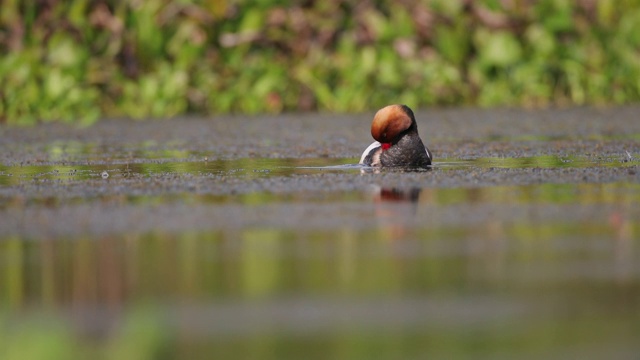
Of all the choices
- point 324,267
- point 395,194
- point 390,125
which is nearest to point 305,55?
point 390,125

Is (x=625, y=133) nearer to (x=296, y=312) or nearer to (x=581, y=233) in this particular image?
(x=581, y=233)

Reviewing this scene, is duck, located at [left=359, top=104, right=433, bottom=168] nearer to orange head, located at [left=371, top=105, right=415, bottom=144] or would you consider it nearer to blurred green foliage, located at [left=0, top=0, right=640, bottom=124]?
orange head, located at [left=371, top=105, right=415, bottom=144]

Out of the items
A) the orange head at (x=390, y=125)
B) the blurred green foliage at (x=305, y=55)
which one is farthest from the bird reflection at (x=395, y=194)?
the blurred green foliage at (x=305, y=55)

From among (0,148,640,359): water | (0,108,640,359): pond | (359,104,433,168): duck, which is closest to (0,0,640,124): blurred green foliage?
(0,108,640,359): pond

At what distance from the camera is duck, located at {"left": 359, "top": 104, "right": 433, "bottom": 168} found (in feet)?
30.2

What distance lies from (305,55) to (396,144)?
301 inches

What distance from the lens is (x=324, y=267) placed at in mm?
4973

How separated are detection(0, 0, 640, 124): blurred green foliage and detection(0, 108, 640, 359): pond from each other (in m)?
5.75

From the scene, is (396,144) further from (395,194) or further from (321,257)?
(321,257)

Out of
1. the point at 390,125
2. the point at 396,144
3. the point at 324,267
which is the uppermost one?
the point at 390,125

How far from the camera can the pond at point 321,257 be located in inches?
148

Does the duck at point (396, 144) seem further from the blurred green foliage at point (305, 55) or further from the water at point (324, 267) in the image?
the blurred green foliage at point (305, 55)

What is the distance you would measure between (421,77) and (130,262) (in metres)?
11.5

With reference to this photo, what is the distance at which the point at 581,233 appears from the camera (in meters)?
5.79
